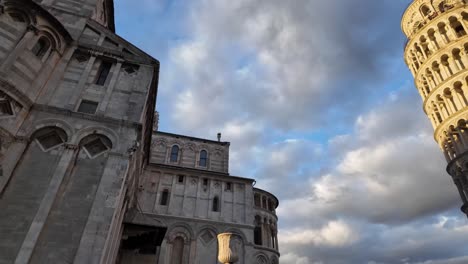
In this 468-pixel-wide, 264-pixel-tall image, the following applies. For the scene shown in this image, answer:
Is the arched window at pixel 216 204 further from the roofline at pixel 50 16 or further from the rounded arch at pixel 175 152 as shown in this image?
the roofline at pixel 50 16

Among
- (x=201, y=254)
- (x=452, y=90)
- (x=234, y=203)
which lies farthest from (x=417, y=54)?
(x=201, y=254)

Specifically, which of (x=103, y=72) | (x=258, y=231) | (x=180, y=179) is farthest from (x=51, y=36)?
(x=258, y=231)

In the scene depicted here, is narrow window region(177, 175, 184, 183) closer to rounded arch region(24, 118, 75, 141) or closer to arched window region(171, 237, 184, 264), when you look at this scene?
arched window region(171, 237, 184, 264)

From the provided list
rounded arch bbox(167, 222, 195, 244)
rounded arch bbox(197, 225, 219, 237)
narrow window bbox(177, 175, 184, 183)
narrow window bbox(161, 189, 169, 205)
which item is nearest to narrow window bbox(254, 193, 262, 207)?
rounded arch bbox(197, 225, 219, 237)

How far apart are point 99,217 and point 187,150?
75.0ft

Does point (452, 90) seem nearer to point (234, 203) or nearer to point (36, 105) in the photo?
point (234, 203)

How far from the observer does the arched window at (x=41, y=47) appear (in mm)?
13154

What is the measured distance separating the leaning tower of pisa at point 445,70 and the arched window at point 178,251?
23.0 meters

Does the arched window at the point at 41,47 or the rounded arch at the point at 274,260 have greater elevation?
the arched window at the point at 41,47

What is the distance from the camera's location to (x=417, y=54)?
96.3 ft

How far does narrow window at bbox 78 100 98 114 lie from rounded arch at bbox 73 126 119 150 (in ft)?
3.71

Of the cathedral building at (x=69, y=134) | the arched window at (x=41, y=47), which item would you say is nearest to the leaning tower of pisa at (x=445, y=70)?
the cathedral building at (x=69, y=134)

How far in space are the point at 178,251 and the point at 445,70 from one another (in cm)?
2865

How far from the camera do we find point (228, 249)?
9875 millimetres
